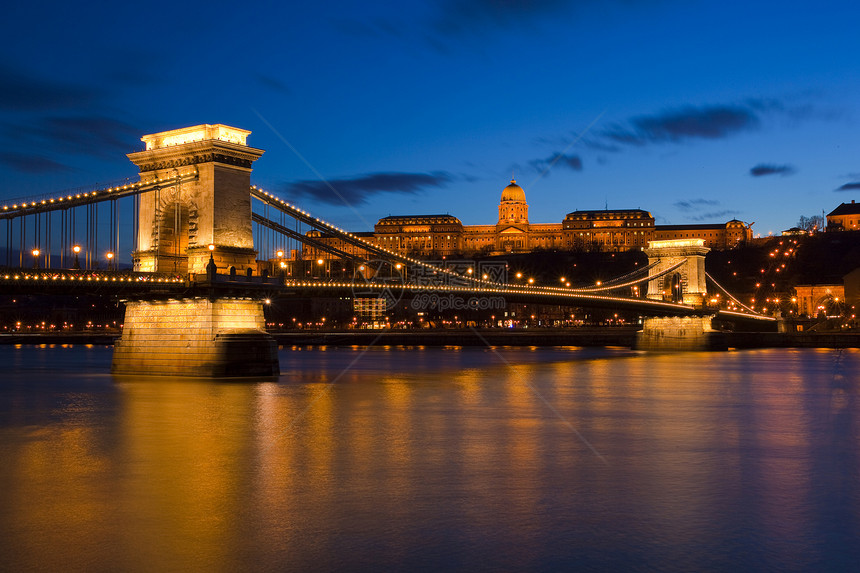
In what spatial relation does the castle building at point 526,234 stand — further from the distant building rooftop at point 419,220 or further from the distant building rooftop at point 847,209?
the distant building rooftop at point 847,209

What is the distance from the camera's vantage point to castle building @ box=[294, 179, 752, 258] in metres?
188

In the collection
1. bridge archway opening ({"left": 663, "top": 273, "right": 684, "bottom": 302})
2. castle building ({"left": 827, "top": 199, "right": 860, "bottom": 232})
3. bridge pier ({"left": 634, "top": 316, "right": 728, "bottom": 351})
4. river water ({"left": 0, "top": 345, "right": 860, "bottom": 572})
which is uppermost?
castle building ({"left": 827, "top": 199, "right": 860, "bottom": 232})

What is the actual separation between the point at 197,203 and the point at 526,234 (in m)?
164

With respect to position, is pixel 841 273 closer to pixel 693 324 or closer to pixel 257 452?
pixel 693 324

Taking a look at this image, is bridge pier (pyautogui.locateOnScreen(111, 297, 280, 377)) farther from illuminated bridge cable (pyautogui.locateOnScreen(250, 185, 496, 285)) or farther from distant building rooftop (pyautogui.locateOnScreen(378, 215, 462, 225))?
distant building rooftop (pyautogui.locateOnScreen(378, 215, 462, 225))

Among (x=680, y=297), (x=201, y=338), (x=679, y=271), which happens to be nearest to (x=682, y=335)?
(x=680, y=297)

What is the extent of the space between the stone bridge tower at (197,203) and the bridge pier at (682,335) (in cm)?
4437

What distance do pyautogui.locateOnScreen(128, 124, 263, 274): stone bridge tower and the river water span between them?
8219 mm

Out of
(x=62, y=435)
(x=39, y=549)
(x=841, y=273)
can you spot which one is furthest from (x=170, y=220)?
(x=841, y=273)

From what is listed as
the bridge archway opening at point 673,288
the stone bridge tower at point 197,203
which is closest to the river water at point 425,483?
the stone bridge tower at point 197,203

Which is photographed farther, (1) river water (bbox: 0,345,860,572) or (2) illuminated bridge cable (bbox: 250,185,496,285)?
(2) illuminated bridge cable (bbox: 250,185,496,285)

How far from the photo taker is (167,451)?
16922 mm

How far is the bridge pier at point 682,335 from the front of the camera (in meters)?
69.4

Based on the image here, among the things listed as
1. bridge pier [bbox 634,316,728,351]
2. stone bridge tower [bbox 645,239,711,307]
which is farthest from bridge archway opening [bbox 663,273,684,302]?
bridge pier [bbox 634,316,728,351]
